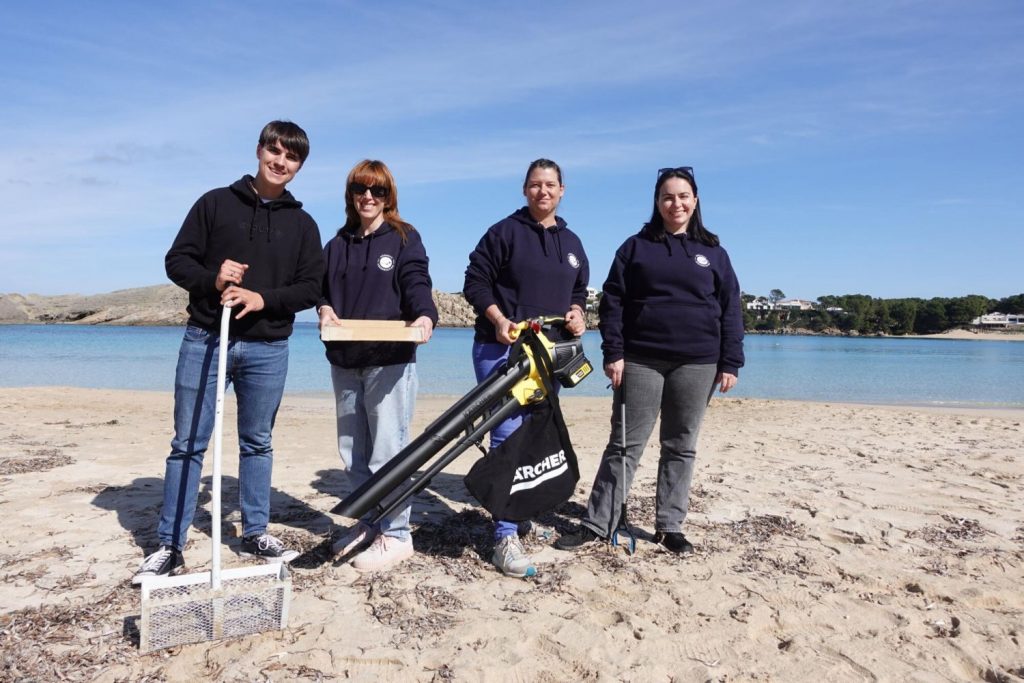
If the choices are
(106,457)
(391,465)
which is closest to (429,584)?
(391,465)

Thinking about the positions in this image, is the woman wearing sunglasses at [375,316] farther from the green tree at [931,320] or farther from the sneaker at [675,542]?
the green tree at [931,320]

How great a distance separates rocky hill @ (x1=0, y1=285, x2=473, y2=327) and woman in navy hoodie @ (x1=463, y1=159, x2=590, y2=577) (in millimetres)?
87039

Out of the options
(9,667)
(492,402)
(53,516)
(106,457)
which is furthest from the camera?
(106,457)

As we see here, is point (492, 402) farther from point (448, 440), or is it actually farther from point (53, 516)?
point (53, 516)

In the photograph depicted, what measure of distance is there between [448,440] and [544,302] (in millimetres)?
978

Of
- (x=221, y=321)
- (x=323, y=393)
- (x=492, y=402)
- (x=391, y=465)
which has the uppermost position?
(x=221, y=321)

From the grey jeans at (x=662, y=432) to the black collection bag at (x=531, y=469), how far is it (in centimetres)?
49

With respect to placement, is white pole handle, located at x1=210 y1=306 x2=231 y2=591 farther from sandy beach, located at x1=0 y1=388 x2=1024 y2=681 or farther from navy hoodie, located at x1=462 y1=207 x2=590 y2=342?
navy hoodie, located at x1=462 y1=207 x2=590 y2=342

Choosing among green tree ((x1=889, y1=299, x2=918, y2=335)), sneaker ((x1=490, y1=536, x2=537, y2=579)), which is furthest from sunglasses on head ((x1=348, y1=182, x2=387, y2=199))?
green tree ((x1=889, y1=299, x2=918, y2=335))

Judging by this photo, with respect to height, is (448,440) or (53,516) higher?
(448,440)

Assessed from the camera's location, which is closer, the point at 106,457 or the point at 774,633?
the point at 774,633

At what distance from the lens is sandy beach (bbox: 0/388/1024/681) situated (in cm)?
239

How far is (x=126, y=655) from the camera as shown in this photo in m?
2.35

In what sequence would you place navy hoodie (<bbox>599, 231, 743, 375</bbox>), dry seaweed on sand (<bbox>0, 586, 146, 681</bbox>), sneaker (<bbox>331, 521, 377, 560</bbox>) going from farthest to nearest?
navy hoodie (<bbox>599, 231, 743, 375</bbox>)
sneaker (<bbox>331, 521, 377, 560</bbox>)
dry seaweed on sand (<bbox>0, 586, 146, 681</bbox>)
